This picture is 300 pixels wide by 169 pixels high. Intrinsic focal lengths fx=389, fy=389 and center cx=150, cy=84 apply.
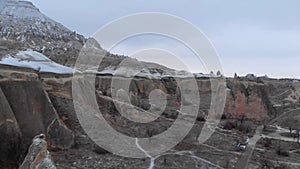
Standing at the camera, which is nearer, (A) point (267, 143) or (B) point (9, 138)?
(B) point (9, 138)

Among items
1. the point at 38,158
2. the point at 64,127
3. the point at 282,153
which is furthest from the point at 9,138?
the point at 282,153

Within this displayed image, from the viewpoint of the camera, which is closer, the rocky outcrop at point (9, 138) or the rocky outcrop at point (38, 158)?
the rocky outcrop at point (38, 158)

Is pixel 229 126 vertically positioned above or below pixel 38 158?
below

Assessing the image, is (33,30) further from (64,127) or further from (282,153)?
(64,127)

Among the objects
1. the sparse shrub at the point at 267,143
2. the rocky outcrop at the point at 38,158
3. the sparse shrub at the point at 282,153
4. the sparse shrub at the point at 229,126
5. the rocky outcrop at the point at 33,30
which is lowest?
the sparse shrub at the point at 282,153

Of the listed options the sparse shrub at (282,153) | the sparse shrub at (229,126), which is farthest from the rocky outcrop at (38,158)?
the sparse shrub at (229,126)

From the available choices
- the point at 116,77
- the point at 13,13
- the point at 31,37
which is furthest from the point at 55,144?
the point at 13,13

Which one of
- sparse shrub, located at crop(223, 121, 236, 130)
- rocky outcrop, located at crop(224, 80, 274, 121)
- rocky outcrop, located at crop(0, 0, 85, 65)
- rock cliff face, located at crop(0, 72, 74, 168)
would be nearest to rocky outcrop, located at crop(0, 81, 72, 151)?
rock cliff face, located at crop(0, 72, 74, 168)

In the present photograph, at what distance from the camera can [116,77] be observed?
36.3 meters

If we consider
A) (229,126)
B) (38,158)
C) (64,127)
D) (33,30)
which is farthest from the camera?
(33,30)

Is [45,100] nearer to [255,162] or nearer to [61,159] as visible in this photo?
[61,159]

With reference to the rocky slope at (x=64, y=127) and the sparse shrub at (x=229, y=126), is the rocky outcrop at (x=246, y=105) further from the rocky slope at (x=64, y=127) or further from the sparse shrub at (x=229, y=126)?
the sparse shrub at (x=229, y=126)

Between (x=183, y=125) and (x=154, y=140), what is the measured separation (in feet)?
17.4

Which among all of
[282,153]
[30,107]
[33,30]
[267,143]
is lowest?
[282,153]
